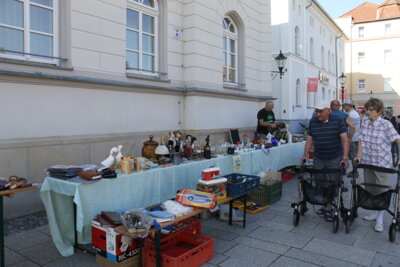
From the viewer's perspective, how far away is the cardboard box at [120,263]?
3.38 m

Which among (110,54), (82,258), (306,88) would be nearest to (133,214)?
(82,258)

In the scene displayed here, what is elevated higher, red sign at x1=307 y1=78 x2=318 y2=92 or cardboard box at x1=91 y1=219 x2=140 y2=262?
red sign at x1=307 y1=78 x2=318 y2=92

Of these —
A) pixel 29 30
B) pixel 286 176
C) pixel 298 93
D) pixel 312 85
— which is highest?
pixel 312 85

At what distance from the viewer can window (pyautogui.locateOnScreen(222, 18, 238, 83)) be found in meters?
9.69

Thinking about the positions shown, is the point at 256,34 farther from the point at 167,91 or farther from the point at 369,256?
the point at 369,256

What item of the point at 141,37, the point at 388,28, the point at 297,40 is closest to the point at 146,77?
the point at 141,37

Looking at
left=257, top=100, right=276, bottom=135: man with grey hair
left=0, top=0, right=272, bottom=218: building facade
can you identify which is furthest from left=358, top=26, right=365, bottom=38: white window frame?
left=257, top=100, right=276, bottom=135: man with grey hair

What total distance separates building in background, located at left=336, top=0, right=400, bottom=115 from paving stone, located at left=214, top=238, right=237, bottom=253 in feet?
122

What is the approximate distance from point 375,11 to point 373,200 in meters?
45.8

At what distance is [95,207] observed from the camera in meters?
3.71

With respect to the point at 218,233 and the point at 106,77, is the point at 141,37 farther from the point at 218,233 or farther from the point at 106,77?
the point at 218,233

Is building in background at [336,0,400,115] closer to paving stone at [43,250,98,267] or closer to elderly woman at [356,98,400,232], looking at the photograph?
elderly woman at [356,98,400,232]

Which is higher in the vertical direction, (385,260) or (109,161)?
(109,161)

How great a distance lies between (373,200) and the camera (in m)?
4.50
